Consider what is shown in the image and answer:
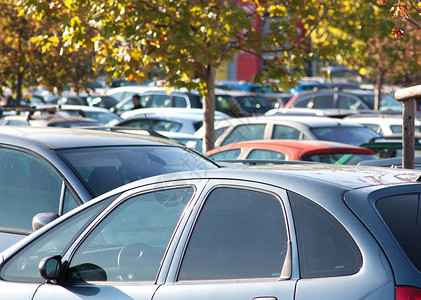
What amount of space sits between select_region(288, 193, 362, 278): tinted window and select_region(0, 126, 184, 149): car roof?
9.58 feet

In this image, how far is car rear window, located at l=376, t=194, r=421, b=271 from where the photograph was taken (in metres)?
2.68

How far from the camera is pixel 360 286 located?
2.59 meters

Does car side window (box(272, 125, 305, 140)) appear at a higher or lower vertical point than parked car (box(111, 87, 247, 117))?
higher

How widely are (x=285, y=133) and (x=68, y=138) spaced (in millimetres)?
5768

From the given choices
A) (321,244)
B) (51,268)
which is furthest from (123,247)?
(321,244)

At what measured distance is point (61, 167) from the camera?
203 inches

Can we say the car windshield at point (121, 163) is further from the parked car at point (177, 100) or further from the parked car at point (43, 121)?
the parked car at point (177, 100)

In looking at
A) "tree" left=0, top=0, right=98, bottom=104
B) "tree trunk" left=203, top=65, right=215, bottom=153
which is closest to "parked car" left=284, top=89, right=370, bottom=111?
"tree" left=0, top=0, right=98, bottom=104

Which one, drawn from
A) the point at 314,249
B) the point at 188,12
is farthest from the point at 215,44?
the point at 314,249

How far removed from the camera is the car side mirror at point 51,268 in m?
3.56

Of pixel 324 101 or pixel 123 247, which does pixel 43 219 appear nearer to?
pixel 123 247

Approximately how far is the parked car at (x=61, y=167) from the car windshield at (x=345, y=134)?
5199mm

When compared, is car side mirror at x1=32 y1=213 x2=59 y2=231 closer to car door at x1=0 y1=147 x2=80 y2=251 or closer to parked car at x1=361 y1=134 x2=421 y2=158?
car door at x1=0 y1=147 x2=80 y2=251

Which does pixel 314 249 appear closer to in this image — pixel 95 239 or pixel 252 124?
pixel 95 239
